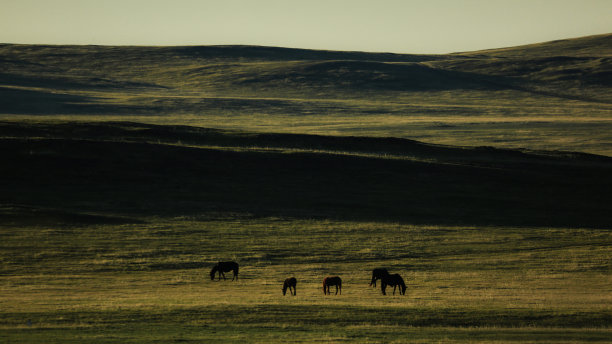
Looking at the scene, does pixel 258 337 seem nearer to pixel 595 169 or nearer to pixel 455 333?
pixel 455 333

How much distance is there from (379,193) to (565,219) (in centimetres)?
1307

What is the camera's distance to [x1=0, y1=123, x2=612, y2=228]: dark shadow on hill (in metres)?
51.7

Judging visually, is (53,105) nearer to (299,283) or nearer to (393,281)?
(299,283)

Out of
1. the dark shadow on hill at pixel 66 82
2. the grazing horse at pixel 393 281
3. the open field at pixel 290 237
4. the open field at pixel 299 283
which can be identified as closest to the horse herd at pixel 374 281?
the grazing horse at pixel 393 281

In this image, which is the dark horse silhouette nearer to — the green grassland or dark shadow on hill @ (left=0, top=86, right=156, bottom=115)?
the green grassland

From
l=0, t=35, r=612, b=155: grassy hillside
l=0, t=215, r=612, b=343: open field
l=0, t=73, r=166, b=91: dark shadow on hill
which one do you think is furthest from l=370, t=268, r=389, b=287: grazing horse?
l=0, t=73, r=166, b=91: dark shadow on hill

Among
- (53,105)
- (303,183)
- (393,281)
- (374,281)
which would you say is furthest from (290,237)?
(53,105)

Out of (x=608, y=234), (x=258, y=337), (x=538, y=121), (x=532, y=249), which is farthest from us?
(x=538, y=121)

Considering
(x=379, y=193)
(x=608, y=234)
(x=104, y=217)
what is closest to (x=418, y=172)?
(x=379, y=193)

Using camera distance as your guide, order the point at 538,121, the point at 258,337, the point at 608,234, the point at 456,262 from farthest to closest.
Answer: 1. the point at 538,121
2. the point at 608,234
3. the point at 456,262
4. the point at 258,337

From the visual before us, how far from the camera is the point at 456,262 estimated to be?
37.3 metres

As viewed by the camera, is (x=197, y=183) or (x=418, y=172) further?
(x=418, y=172)

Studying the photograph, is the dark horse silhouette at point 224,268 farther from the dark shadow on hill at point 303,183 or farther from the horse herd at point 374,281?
the dark shadow on hill at point 303,183

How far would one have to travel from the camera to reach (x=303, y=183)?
197 ft
